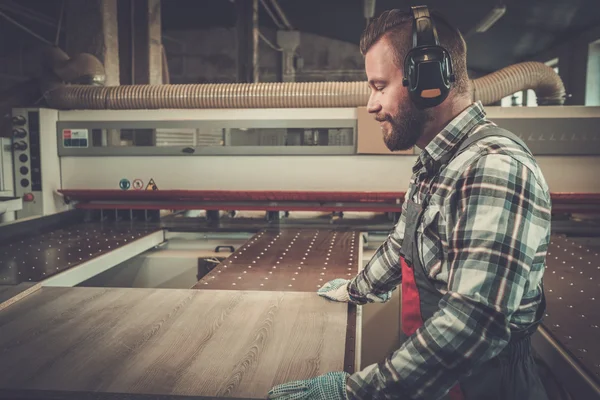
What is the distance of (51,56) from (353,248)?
2588mm

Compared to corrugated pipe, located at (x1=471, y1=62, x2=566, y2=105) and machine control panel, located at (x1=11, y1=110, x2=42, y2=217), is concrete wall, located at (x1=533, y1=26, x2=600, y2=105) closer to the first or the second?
corrugated pipe, located at (x1=471, y1=62, x2=566, y2=105)

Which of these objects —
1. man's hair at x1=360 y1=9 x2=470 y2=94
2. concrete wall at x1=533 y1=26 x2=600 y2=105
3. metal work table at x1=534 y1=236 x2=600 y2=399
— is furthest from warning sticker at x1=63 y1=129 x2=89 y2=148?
concrete wall at x1=533 y1=26 x2=600 y2=105

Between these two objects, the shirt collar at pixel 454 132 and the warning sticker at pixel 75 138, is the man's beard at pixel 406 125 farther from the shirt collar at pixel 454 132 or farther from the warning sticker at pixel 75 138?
the warning sticker at pixel 75 138

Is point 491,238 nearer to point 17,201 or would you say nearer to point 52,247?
point 52,247

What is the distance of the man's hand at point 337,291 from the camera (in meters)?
1.69

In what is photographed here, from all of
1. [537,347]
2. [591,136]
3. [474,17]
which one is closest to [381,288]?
[537,347]

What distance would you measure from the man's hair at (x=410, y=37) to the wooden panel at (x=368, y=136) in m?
1.92

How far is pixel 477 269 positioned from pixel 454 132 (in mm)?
373

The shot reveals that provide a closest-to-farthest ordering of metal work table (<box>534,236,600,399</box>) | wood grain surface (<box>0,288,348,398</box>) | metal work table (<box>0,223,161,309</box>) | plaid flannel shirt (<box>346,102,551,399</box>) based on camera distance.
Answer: plaid flannel shirt (<box>346,102,551,399</box>), wood grain surface (<box>0,288,348,398</box>), metal work table (<box>534,236,600,399</box>), metal work table (<box>0,223,161,309</box>)

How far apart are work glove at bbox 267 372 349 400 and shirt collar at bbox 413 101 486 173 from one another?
558 millimetres

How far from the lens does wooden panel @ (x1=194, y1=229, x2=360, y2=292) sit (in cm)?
205

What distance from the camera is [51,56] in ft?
11.5

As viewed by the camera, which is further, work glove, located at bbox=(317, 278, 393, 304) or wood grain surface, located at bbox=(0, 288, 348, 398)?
work glove, located at bbox=(317, 278, 393, 304)

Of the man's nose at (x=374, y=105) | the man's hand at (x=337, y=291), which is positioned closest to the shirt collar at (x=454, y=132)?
the man's nose at (x=374, y=105)
